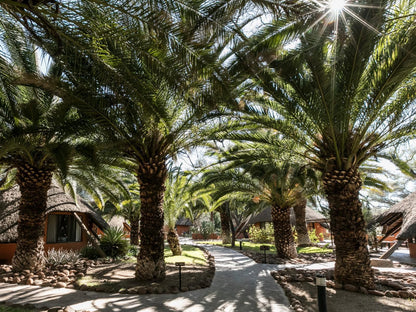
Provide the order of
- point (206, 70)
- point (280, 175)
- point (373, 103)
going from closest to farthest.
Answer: point (206, 70), point (373, 103), point (280, 175)

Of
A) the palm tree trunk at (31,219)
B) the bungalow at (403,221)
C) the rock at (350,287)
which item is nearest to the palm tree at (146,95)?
the palm tree trunk at (31,219)

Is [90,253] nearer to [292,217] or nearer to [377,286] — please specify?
[377,286]

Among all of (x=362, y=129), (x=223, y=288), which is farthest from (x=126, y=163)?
(x=362, y=129)

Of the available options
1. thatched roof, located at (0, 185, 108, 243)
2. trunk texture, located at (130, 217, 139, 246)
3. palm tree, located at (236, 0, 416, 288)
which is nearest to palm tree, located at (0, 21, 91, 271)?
thatched roof, located at (0, 185, 108, 243)

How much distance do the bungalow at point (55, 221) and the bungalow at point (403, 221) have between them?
48.1ft

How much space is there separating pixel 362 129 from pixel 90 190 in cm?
1192

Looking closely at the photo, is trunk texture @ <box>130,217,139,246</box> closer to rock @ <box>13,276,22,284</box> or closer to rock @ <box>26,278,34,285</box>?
rock @ <box>13,276,22,284</box>

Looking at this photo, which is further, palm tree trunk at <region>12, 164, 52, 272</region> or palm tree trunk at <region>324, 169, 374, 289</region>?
palm tree trunk at <region>12, 164, 52, 272</region>

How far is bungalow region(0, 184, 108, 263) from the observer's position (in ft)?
40.1

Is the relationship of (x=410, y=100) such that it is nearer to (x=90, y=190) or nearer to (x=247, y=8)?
(x=247, y=8)

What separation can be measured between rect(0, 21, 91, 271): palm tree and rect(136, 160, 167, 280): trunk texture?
88.4 inches

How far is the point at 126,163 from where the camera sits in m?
10.1

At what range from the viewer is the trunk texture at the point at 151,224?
841cm

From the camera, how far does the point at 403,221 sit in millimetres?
13906
